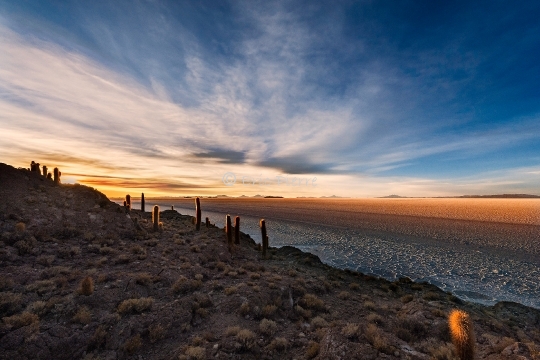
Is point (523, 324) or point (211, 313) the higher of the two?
point (211, 313)

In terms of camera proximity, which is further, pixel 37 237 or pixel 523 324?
pixel 37 237

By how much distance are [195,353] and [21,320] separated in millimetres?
5176

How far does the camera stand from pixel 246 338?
26.9ft

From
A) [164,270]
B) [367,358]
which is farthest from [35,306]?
[367,358]

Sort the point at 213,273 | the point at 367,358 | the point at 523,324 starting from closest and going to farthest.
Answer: the point at 367,358
the point at 523,324
the point at 213,273

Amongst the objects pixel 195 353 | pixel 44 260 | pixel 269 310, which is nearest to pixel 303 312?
pixel 269 310

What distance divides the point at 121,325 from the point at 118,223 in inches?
541

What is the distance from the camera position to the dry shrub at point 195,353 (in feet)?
23.5

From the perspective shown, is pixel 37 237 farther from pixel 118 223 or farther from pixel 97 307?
pixel 97 307

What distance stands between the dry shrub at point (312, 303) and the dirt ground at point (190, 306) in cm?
6

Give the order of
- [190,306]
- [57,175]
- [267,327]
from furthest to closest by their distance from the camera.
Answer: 1. [57,175]
2. [190,306]
3. [267,327]

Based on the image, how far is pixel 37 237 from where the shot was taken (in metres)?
14.7

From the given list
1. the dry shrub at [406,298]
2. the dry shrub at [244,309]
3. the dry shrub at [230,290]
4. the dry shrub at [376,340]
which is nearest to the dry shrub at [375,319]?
the dry shrub at [376,340]

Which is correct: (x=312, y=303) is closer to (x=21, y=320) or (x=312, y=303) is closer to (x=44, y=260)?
(x=21, y=320)
